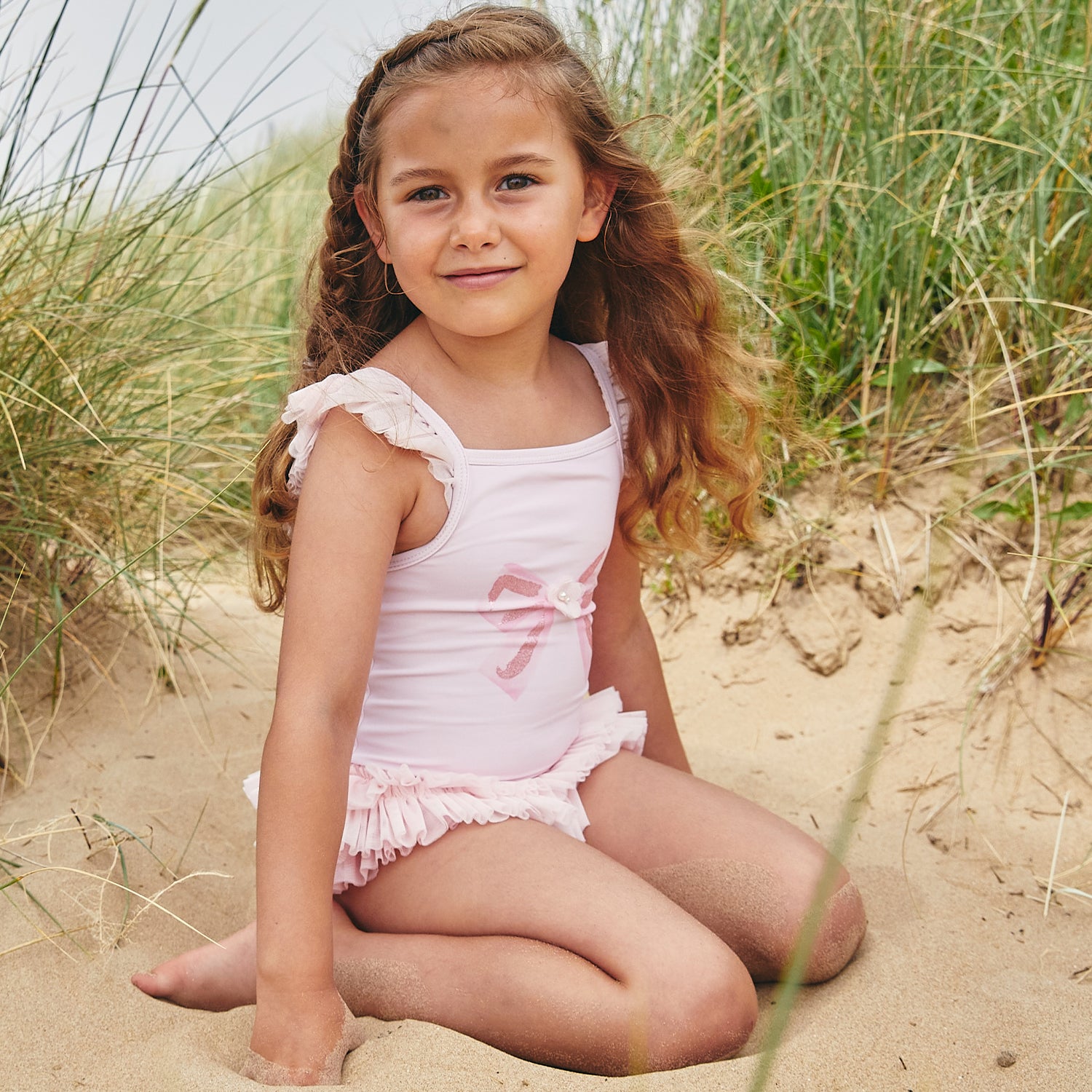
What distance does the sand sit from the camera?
51.9 inches

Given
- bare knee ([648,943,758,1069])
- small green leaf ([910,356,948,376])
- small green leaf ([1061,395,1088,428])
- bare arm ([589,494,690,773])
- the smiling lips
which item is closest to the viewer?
bare knee ([648,943,758,1069])

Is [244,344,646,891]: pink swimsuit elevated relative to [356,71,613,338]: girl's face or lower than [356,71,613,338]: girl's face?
lower

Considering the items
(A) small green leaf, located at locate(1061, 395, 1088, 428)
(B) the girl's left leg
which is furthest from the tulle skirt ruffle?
(A) small green leaf, located at locate(1061, 395, 1088, 428)

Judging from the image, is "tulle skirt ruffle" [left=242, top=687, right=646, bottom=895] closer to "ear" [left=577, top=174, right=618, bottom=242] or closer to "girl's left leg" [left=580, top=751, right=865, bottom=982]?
"girl's left leg" [left=580, top=751, right=865, bottom=982]

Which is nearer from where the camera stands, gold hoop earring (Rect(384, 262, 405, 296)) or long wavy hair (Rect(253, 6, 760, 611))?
long wavy hair (Rect(253, 6, 760, 611))

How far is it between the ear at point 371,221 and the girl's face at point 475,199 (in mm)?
52

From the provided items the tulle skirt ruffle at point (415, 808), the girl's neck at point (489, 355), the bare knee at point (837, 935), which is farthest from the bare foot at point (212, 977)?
the girl's neck at point (489, 355)

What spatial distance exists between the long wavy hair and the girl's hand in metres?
0.60

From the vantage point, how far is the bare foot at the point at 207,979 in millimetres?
1499

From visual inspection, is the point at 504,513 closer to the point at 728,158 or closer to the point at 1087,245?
the point at 1087,245

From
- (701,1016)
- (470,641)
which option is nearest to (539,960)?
(701,1016)

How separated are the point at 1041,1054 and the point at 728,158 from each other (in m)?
2.27

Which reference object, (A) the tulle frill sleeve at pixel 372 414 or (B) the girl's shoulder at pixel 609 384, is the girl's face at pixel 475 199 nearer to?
(A) the tulle frill sleeve at pixel 372 414

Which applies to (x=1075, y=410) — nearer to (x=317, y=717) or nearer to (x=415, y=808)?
(x=415, y=808)
